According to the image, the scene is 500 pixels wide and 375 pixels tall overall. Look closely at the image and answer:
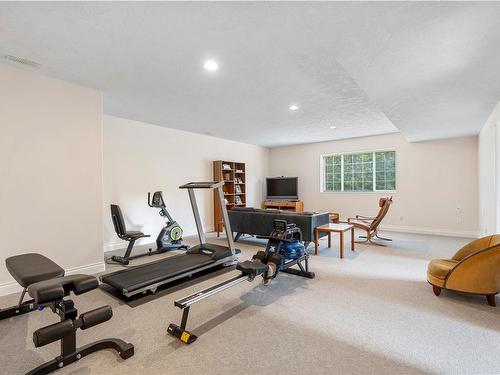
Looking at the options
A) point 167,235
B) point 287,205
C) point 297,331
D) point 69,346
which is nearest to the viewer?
point 69,346

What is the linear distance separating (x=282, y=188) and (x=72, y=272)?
6085 millimetres

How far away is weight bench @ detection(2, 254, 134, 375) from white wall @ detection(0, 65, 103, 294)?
1.31m

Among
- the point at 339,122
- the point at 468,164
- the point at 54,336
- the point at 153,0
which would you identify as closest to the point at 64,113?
the point at 153,0

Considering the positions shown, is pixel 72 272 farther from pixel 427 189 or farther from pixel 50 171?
pixel 427 189

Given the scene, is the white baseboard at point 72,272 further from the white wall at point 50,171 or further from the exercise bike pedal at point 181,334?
the exercise bike pedal at point 181,334

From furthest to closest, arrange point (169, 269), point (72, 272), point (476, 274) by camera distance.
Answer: point (72, 272), point (169, 269), point (476, 274)

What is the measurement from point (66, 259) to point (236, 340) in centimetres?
264

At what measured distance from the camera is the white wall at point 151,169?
16.3 feet

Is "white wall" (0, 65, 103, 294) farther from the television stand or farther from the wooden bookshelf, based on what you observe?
the television stand

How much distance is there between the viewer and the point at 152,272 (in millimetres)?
3055

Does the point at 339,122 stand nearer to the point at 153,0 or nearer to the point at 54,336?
the point at 153,0

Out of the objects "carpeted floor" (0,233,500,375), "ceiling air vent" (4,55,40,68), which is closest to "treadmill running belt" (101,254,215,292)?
"carpeted floor" (0,233,500,375)

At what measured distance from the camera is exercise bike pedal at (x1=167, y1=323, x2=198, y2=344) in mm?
2001

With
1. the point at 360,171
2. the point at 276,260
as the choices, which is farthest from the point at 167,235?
the point at 360,171
